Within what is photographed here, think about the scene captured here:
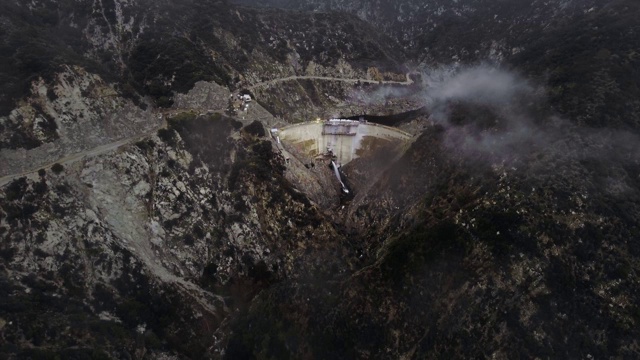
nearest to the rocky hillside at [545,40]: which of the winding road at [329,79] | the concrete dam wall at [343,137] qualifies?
the winding road at [329,79]

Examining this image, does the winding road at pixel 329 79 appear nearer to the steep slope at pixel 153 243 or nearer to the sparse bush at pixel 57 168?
the steep slope at pixel 153 243

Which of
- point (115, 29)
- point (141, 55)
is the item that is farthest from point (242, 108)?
point (115, 29)

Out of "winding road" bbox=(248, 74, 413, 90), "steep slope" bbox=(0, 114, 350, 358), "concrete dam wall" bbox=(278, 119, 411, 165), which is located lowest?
"steep slope" bbox=(0, 114, 350, 358)

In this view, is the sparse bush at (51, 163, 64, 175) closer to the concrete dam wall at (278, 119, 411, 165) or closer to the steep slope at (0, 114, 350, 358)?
the steep slope at (0, 114, 350, 358)

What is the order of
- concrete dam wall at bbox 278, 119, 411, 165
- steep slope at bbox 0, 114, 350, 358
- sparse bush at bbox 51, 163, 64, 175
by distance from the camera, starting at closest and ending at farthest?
steep slope at bbox 0, 114, 350, 358, sparse bush at bbox 51, 163, 64, 175, concrete dam wall at bbox 278, 119, 411, 165

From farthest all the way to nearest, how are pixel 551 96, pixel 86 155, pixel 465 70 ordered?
pixel 465 70
pixel 551 96
pixel 86 155

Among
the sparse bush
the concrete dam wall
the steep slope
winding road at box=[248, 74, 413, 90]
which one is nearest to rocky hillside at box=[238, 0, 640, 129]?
winding road at box=[248, 74, 413, 90]

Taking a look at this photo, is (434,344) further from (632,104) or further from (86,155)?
(86,155)

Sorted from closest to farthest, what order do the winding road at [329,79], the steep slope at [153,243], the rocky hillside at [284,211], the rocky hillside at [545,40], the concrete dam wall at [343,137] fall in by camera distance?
the rocky hillside at [284,211] < the steep slope at [153,243] < the rocky hillside at [545,40] < the concrete dam wall at [343,137] < the winding road at [329,79]

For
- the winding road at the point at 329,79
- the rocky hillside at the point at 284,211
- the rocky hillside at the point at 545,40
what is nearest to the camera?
the rocky hillside at the point at 284,211
